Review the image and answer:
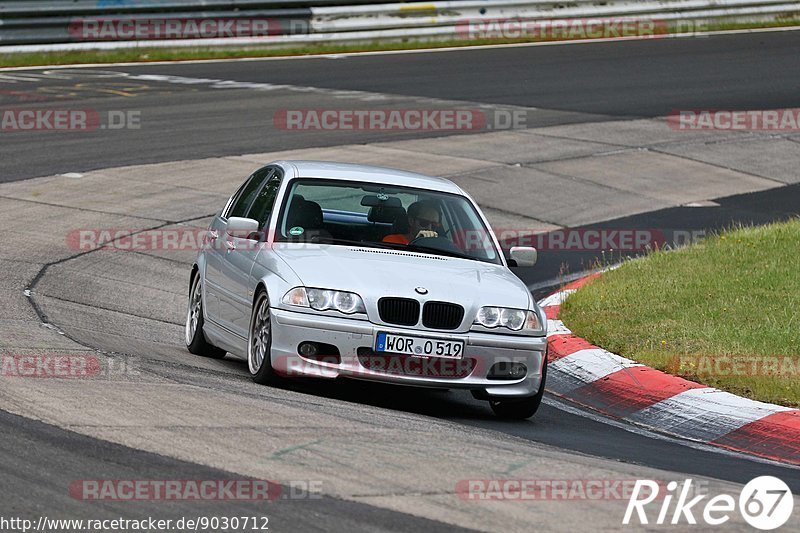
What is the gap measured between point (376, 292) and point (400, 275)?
11.5 inches

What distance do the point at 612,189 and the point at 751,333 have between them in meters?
8.37

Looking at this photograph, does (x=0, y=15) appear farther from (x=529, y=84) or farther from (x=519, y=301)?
(x=519, y=301)

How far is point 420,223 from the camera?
384 inches

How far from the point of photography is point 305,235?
9.54m

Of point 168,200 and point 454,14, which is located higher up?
point 454,14

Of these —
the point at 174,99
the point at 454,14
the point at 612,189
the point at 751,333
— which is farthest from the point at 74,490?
the point at 454,14

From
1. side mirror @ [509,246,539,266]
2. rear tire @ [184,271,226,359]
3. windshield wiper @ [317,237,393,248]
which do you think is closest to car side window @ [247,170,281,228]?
windshield wiper @ [317,237,393,248]

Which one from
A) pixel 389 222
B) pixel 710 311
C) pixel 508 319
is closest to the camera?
pixel 508 319

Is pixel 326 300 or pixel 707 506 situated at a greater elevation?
pixel 326 300

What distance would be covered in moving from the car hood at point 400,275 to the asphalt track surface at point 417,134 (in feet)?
2.39

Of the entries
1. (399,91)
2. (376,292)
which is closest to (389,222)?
(376,292)

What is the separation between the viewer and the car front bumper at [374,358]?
848cm

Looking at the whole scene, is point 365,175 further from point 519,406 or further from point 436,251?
point 519,406

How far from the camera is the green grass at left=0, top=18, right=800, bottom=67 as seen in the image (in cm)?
2616
